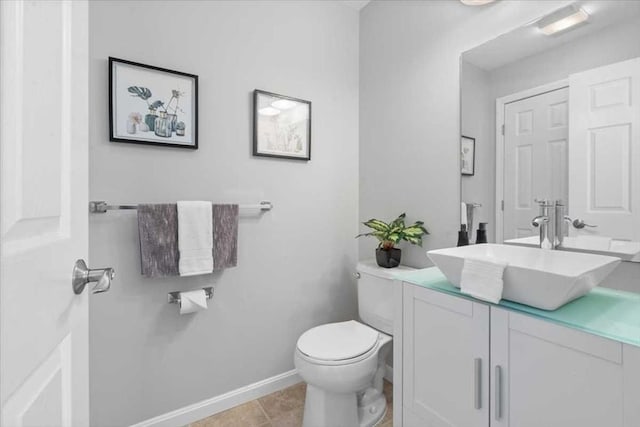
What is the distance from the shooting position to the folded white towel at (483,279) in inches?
37.5

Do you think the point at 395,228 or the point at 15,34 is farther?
the point at 395,228

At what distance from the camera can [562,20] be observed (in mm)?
1255

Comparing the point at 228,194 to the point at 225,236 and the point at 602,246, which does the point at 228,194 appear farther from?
the point at 602,246

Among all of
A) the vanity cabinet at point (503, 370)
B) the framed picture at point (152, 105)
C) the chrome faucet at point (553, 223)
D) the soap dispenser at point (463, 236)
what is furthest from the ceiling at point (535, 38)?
the framed picture at point (152, 105)

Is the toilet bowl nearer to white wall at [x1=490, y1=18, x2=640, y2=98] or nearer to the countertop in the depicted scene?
the countertop

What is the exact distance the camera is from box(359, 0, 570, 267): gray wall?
1625 mm

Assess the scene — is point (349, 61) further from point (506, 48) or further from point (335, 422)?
point (335, 422)

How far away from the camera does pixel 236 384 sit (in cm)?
177

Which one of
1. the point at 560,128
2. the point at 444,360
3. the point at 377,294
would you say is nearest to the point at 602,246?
the point at 560,128

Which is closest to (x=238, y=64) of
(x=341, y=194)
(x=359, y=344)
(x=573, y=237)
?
(x=341, y=194)

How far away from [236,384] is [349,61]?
2245 mm

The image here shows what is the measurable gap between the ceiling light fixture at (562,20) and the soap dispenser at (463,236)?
2.99 feet

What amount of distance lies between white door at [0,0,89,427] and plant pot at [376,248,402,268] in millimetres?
1476

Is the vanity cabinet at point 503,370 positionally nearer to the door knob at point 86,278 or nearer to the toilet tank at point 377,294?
the toilet tank at point 377,294
